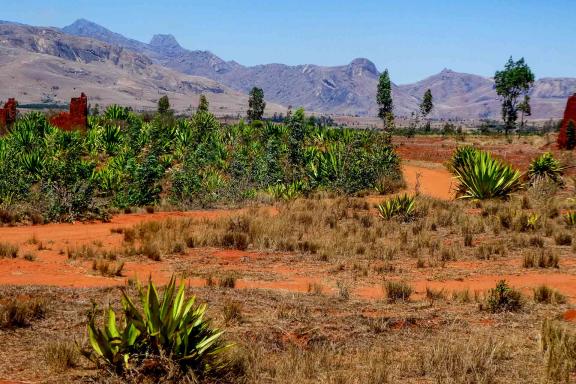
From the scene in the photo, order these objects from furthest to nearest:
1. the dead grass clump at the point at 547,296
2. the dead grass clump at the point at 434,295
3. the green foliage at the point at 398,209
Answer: the green foliage at the point at 398,209
the dead grass clump at the point at 434,295
the dead grass clump at the point at 547,296

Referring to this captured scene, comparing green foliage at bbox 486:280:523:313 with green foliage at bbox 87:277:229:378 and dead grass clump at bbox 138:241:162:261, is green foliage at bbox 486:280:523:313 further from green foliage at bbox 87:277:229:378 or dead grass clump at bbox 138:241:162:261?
dead grass clump at bbox 138:241:162:261

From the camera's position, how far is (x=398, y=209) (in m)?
17.4

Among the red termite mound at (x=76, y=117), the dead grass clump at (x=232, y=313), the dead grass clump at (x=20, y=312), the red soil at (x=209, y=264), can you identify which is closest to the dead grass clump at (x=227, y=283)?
the red soil at (x=209, y=264)

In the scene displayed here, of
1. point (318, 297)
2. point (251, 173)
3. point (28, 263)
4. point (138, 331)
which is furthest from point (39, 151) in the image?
point (138, 331)

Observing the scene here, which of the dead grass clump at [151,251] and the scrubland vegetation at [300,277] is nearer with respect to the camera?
the scrubland vegetation at [300,277]

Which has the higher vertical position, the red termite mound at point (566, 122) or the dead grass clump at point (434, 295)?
the red termite mound at point (566, 122)

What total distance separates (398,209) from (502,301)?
27.9ft

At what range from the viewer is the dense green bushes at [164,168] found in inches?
722

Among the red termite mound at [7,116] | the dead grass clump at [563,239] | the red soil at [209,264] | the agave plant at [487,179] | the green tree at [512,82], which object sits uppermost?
the green tree at [512,82]

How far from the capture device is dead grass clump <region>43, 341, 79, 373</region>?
6.04 m

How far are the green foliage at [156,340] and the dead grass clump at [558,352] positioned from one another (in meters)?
3.23

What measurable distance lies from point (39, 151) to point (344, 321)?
66.2ft

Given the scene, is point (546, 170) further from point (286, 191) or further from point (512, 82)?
point (512, 82)

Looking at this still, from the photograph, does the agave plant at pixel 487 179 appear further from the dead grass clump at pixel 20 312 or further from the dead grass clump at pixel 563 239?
the dead grass clump at pixel 20 312
